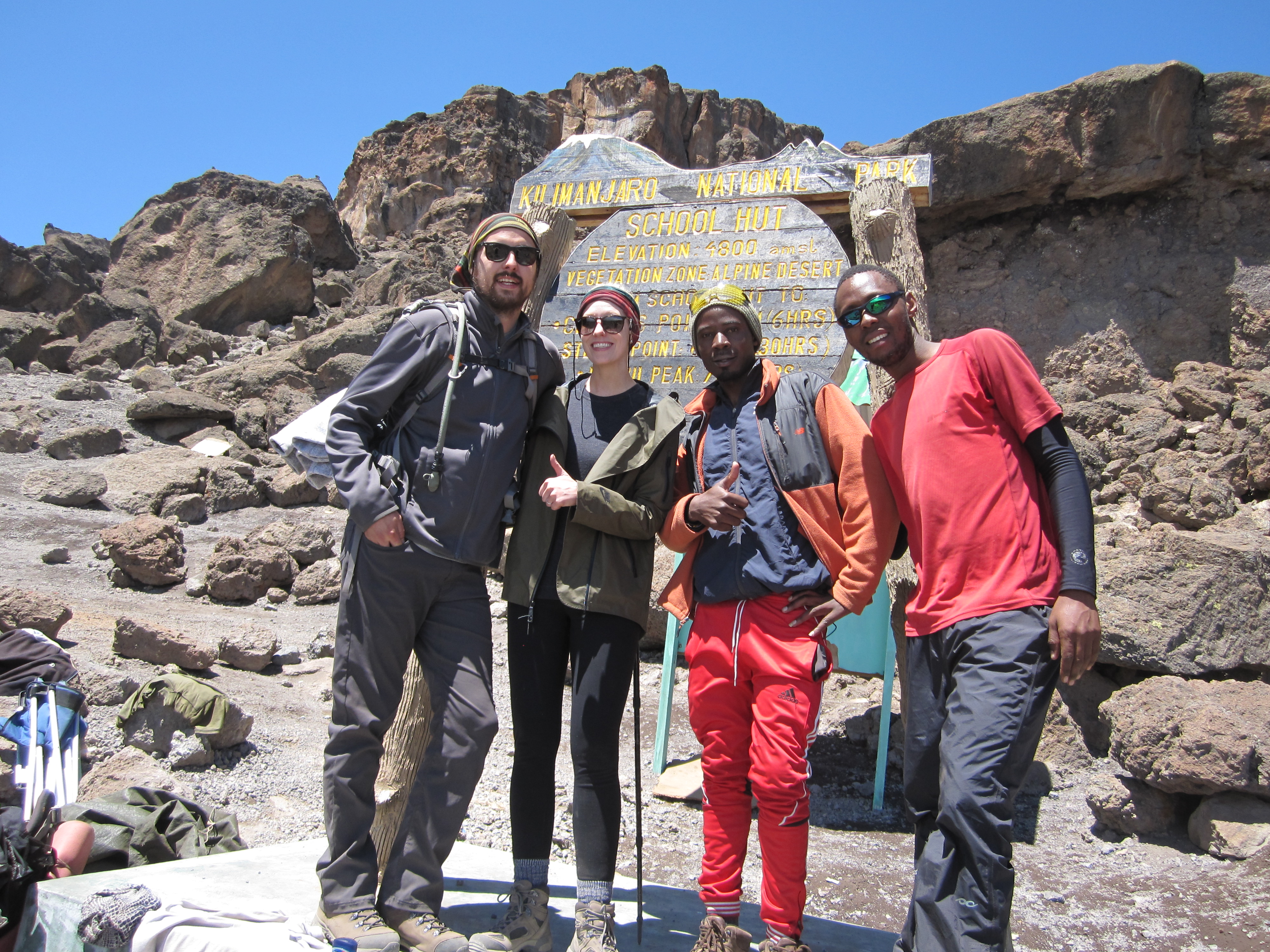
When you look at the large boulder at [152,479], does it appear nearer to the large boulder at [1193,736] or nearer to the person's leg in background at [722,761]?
the person's leg in background at [722,761]

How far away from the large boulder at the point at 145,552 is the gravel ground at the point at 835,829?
1044mm

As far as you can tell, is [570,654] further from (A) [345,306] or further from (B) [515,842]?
(A) [345,306]

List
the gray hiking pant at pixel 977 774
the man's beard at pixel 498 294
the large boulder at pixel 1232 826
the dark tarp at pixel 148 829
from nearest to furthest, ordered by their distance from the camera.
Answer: the gray hiking pant at pixel 977 774, the man's beard at pixel 498 294, the dark tarp at pixel 148 829, the large boulder at pixel 1232 826

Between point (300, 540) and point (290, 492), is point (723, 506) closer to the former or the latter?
point (300, 540)

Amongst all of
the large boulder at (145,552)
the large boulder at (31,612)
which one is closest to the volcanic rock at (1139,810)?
the large boulder at (31,612)

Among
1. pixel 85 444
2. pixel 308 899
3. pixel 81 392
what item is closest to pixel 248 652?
pixel 308 899

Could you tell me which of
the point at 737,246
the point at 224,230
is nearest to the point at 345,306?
the point at 224,230

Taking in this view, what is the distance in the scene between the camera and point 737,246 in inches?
159

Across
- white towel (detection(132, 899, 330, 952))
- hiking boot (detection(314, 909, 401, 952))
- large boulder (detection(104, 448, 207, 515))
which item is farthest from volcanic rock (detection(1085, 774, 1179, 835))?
large boulder (detection(104, 448, 207, 515))

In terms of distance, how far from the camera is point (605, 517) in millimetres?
2580

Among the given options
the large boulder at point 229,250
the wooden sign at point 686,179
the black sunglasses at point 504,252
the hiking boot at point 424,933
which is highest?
the large boulder at point 229,250

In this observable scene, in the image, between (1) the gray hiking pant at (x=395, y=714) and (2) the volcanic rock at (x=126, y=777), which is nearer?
(1) the gray hiking pant at (x=395, y=714)

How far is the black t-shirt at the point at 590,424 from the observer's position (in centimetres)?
277

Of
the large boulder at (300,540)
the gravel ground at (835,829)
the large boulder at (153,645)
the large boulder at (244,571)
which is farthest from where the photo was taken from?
the large boulder at (300,540)
